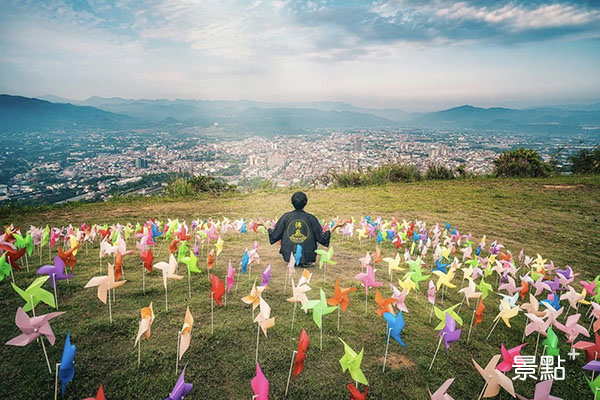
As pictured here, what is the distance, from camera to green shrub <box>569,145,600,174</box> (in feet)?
65.8

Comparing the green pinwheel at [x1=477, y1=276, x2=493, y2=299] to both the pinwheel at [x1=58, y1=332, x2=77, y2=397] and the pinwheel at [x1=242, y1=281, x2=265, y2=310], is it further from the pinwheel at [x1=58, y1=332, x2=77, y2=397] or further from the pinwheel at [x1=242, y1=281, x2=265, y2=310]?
the pinwheel at [x1=58, y1=332, x2=77, y2=397]

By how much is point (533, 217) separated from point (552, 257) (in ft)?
14.5

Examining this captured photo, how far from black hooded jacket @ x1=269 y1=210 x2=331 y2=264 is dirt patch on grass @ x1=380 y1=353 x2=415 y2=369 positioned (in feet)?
8.40

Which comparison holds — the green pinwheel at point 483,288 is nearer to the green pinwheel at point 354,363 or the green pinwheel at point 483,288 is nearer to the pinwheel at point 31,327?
the green pinwheel at point 354,363

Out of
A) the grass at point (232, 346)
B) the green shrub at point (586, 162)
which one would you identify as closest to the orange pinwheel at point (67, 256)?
the grass at point (232, 346)

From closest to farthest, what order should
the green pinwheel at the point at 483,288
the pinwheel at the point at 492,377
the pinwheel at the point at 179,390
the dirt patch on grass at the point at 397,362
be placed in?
the pinwheel at the point at 179,390
the pinwheel at the point at 492,377
the dirt patch on grass at the point at 397,362
the green pinwheel at the point at 483,288

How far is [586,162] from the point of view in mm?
20594

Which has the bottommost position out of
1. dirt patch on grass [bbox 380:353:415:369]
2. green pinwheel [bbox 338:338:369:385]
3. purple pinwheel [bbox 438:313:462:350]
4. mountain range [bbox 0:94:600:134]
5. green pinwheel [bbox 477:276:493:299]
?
dirt patch on grass [bbox 380:353:415:369]

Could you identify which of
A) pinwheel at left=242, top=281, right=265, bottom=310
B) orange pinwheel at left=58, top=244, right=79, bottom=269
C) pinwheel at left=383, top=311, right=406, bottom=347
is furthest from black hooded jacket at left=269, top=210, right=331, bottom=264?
orange pinwheel at left=58, top=244, right=79, bottom=269

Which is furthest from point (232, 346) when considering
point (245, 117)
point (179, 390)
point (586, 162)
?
point (245, 117)

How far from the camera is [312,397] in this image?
8.66 feet

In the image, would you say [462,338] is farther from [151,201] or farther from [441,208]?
[151,201]

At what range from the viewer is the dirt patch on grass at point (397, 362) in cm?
309

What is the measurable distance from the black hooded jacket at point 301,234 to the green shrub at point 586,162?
78.6 feet
